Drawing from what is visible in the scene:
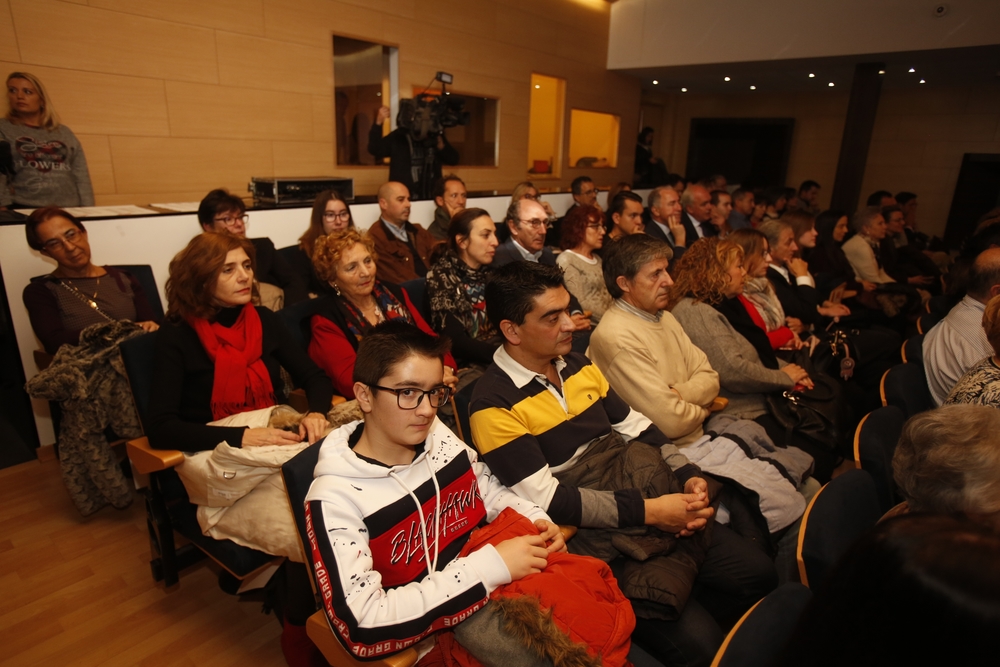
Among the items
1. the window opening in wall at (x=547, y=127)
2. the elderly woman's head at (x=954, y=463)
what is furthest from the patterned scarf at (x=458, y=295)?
the window opening in wall at (x=547, y=127)

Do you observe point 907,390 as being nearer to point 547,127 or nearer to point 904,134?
point 547,127

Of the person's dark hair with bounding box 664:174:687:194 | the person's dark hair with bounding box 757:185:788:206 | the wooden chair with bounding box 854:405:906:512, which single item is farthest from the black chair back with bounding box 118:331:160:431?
the person's dark hair with bounding box 664:174:687:194

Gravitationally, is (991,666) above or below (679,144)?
below

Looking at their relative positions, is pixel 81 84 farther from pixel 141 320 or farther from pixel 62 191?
pixel 141 320

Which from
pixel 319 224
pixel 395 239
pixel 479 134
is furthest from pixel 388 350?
pixel 479 134

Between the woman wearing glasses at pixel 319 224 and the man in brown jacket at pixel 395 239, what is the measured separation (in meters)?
0.29

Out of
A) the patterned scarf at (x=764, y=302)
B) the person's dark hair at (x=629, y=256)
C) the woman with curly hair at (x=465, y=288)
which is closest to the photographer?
the person's dark hair at (x=629, y=256)

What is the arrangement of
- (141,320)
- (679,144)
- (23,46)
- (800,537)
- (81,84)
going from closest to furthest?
(800,537), (141,320), (23,46), (81,84), (679,144)

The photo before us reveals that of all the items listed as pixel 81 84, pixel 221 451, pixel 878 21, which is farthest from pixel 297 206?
pixel 878 21

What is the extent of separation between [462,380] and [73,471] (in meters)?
1.78

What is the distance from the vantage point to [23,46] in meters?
3.71

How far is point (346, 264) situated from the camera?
244cm

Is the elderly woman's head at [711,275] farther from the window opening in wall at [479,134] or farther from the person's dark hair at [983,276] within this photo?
the window opening in wall at [479,134]

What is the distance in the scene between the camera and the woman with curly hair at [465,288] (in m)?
2.79
